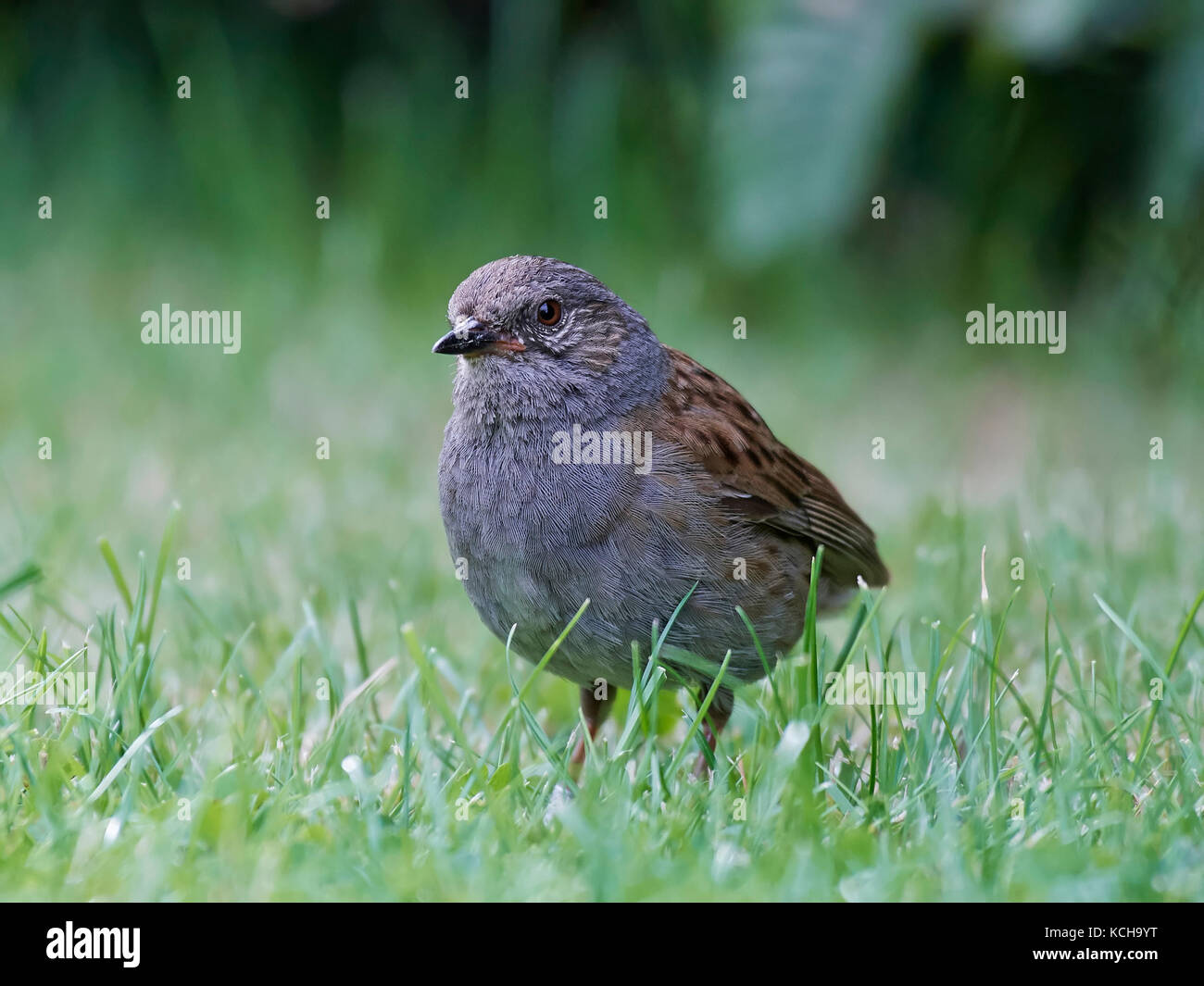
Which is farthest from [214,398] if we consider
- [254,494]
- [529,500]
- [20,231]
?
[529,500]

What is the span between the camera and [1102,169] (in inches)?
336

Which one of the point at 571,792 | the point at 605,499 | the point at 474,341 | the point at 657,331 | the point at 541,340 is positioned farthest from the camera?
the point at 657,331

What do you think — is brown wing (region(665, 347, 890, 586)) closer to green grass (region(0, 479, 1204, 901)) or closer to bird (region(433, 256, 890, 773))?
bird (region(433, 256, 890, 773))

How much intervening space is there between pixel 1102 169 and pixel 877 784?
5.93 metres

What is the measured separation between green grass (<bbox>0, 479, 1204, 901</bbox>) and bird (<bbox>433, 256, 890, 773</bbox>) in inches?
8.0

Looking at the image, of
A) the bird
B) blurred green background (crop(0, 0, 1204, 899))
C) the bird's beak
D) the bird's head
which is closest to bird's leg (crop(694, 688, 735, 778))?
the bird

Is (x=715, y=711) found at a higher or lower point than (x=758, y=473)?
lower

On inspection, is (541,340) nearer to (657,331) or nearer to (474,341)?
(474,341)

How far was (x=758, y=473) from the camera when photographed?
4.50 meters

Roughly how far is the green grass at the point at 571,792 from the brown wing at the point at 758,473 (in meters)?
0.34

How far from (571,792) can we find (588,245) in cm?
628

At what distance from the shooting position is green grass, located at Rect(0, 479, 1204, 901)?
305 centimetres

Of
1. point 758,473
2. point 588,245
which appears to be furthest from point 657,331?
point 758,473
